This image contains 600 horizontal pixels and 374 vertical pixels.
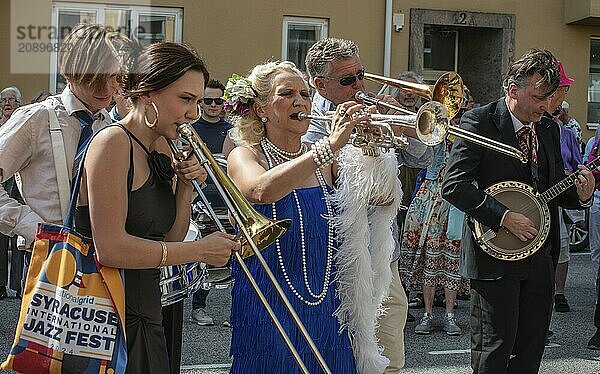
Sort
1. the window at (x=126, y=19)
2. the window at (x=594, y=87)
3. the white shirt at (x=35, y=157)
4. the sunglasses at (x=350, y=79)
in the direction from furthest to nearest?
the window at (x=594, y=87), the window at (x=126, y=19), the sunglasses at (x=350, y=79), the white shirt at (x=35, y=157)

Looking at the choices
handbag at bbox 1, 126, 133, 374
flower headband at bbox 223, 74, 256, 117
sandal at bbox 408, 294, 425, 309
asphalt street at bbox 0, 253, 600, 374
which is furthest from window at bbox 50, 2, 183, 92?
handbag at bbox 1, 126, 133, 374

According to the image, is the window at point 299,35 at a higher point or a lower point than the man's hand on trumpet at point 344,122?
higher

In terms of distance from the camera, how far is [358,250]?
3.78m

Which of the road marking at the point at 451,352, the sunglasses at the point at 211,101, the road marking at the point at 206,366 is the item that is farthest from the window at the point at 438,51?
the road marking at the point at 206,366

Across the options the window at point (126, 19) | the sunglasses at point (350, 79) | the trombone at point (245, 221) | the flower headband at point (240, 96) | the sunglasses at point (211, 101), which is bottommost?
the trombone at point (245, 221)

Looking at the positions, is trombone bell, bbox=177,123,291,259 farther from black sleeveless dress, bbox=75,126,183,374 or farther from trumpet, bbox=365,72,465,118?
trumpet, bbox=365,72,465,118

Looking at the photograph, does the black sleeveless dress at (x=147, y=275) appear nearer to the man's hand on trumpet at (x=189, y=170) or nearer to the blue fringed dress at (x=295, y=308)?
the man's hand on trumpet at (x=189, y=170)

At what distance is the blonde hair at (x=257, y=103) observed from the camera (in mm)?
3838

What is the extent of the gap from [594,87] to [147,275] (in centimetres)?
1403

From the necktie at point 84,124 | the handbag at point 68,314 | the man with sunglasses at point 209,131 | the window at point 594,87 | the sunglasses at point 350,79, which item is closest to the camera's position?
the handbag at point 68,314

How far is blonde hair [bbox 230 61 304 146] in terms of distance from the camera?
3.84 metres

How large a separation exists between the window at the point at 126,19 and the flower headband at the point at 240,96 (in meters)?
7.65

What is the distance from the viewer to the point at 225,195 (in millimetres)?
3277

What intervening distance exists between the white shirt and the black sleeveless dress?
0.59 meters
